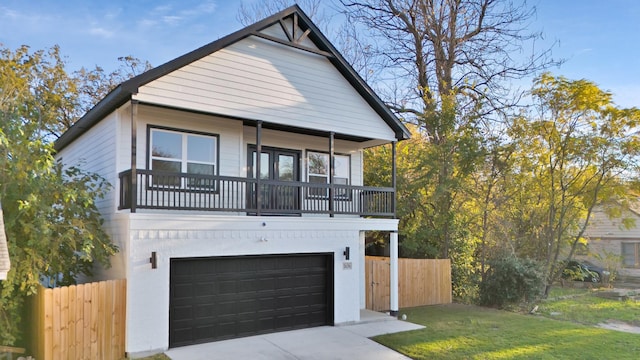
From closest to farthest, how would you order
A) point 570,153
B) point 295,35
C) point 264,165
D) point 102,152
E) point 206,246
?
point 206,246, point 102,152, point 295,35, point 264,165, point 570,153

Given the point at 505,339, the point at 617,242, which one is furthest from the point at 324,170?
the point at 617,242

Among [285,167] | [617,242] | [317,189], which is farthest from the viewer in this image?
[617,242]

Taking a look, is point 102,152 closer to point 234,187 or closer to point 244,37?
point 234,187

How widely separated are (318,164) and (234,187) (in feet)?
10.6

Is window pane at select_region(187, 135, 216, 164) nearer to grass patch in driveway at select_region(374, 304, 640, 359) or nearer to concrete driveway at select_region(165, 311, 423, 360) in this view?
concrete driveway at select_region(165, 311, 423, 360)

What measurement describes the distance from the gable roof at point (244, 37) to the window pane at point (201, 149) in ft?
6.24

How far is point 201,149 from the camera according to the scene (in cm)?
1128

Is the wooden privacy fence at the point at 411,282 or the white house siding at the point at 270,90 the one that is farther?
the wooden privacy fence at the point at 411,282

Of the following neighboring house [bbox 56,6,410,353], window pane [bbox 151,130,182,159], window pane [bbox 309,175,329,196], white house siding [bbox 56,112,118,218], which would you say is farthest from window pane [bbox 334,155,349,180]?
white house siding [bbox 56,112,118,218]

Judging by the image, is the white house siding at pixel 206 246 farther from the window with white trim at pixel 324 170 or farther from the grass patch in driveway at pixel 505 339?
the grass patch in driveway at pixel 505 339

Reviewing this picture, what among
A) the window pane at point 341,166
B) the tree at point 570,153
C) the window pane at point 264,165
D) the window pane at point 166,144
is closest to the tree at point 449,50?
the tree at point 570,153

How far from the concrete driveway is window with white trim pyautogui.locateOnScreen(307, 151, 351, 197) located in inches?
162

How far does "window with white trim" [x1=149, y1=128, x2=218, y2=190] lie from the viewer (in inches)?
416

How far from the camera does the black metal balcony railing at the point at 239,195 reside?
376 inches
